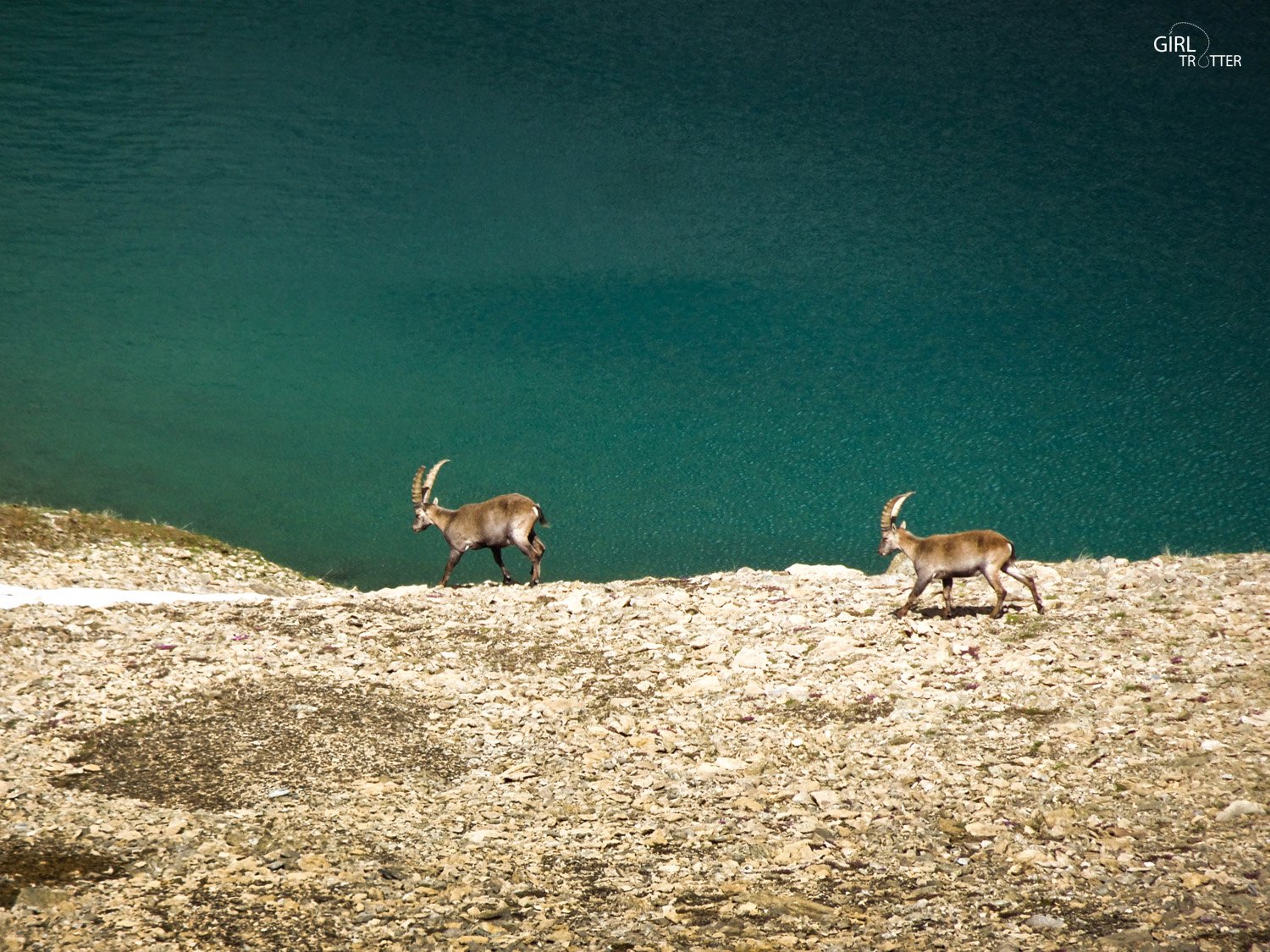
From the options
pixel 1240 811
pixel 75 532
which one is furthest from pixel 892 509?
pixel 75 532

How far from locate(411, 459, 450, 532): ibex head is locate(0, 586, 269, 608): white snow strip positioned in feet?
10.6

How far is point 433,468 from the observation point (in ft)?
70.8

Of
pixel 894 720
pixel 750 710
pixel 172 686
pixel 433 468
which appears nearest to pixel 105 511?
pixel 433 468

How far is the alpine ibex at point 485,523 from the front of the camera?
64.8 ft

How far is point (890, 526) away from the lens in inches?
660

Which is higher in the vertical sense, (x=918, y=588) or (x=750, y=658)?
(x=918, y=588)

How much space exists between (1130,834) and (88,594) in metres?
16.4

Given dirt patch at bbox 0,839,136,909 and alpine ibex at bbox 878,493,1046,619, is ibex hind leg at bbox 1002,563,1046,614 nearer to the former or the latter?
alpine ibex at bbox 878,493,1046,619

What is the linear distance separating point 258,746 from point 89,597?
7873 millimetres

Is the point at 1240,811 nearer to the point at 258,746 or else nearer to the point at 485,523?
the point at 258,746

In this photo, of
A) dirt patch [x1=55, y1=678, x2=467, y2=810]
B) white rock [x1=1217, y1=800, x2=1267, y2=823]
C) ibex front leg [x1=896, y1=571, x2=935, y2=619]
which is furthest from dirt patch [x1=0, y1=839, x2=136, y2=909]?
ibex front leg [x1=896, y1=571, x2=935, y2=619]

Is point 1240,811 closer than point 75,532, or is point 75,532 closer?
point 1240,811

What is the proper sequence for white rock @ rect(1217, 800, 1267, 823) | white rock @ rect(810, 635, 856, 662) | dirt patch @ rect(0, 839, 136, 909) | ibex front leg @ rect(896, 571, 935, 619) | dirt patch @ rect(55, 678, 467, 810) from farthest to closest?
ibex front leg @ rect(896, 571, 935, 619), white rock @ rect(810, 635, 856, 662), dirt patch @ rect(55, 678, 467, 810), white rock @ rect(1217, 800, 1267, 823), dirt patch @ rect(0, 839, 136, 909)

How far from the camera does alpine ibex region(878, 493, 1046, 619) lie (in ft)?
49.1
